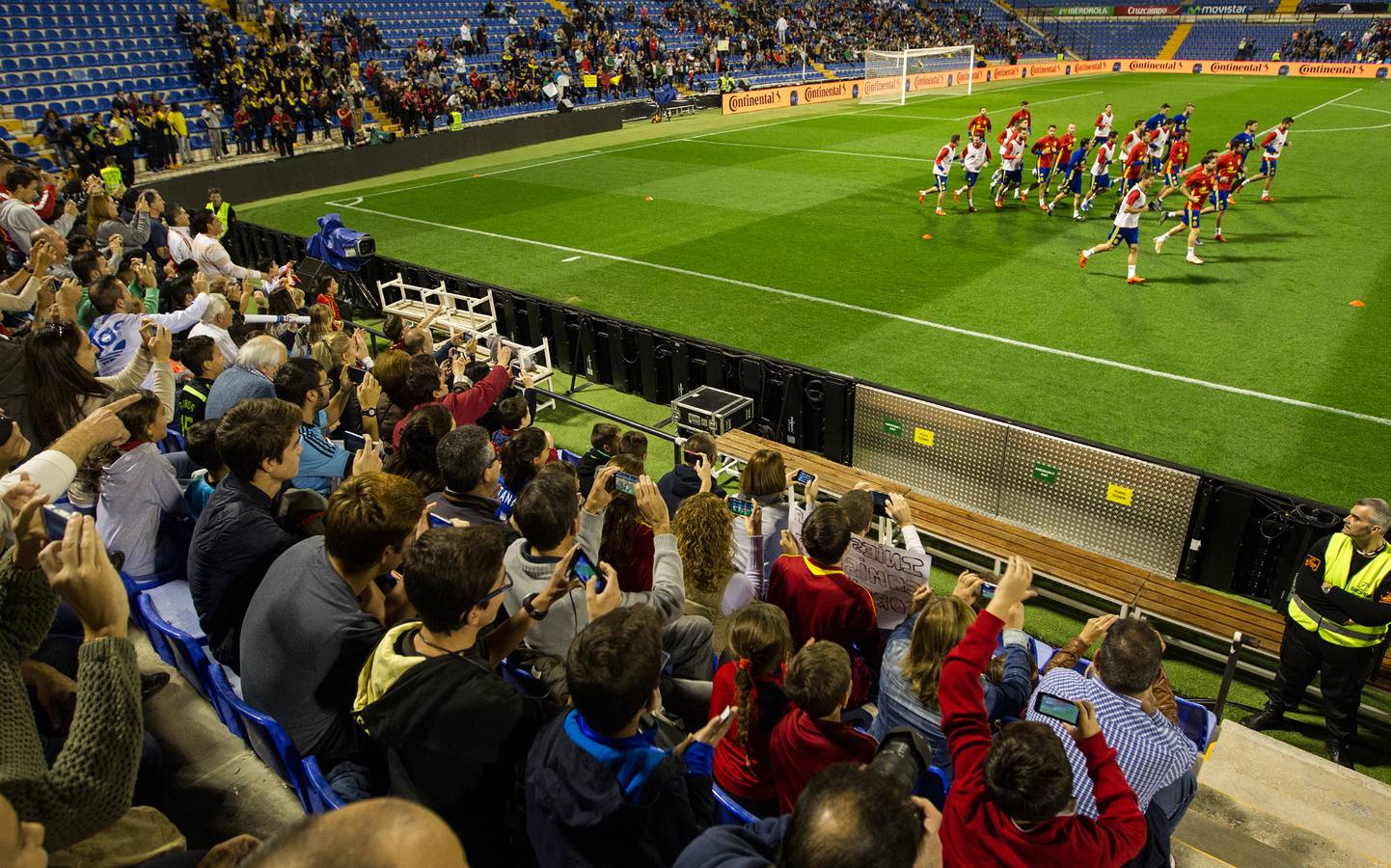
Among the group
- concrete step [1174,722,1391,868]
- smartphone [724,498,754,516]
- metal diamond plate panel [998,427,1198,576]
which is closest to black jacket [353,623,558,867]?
smartphone [724,498,754,516]

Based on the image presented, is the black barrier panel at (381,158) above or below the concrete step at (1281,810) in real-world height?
above

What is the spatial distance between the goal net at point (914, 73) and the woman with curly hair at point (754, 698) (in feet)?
121

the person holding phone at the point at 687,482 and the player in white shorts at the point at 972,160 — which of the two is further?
the player in white shorts at the point at 972,160

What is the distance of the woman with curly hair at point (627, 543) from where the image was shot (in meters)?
4.43

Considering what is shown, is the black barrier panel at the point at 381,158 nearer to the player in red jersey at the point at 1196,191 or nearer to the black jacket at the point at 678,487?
the black jacket at the point at 678,487

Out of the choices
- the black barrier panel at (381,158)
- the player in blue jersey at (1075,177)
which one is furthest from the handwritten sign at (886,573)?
the black barrier panel at (381,158)

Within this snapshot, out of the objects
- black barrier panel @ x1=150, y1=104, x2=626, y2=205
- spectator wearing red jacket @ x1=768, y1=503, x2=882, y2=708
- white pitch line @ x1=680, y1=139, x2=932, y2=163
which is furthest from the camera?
white pitch line @ x1=680, y1=139, x2=932, y2=163

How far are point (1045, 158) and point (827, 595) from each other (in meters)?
17.6

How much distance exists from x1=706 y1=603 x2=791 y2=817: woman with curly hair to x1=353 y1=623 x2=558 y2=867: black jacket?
82 centimetres

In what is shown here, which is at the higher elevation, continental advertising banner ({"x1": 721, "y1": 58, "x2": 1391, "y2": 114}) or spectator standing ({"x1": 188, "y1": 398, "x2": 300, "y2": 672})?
spectator standing ({"x1": 188, "y1": 398, "x2": 300, "y2": 672})

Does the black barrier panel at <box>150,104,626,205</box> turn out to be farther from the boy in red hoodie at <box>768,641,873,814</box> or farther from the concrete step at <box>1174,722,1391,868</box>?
the concrete step at <box>1174,722,1391,868</box>

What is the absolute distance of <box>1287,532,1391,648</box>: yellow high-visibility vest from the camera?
15.6ft

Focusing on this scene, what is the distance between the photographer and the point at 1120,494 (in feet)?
21.3

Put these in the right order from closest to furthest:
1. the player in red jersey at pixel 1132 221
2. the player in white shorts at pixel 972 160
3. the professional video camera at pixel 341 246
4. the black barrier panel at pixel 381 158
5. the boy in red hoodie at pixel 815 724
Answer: the boy in red hoodie at pixel 815 724 → the professional video camera at pixel 341 246 → the player in red jersey at pixel 1132 221 → the player in white shorts at pixel 972 160 → the black barrier panel at pixel 381 158
